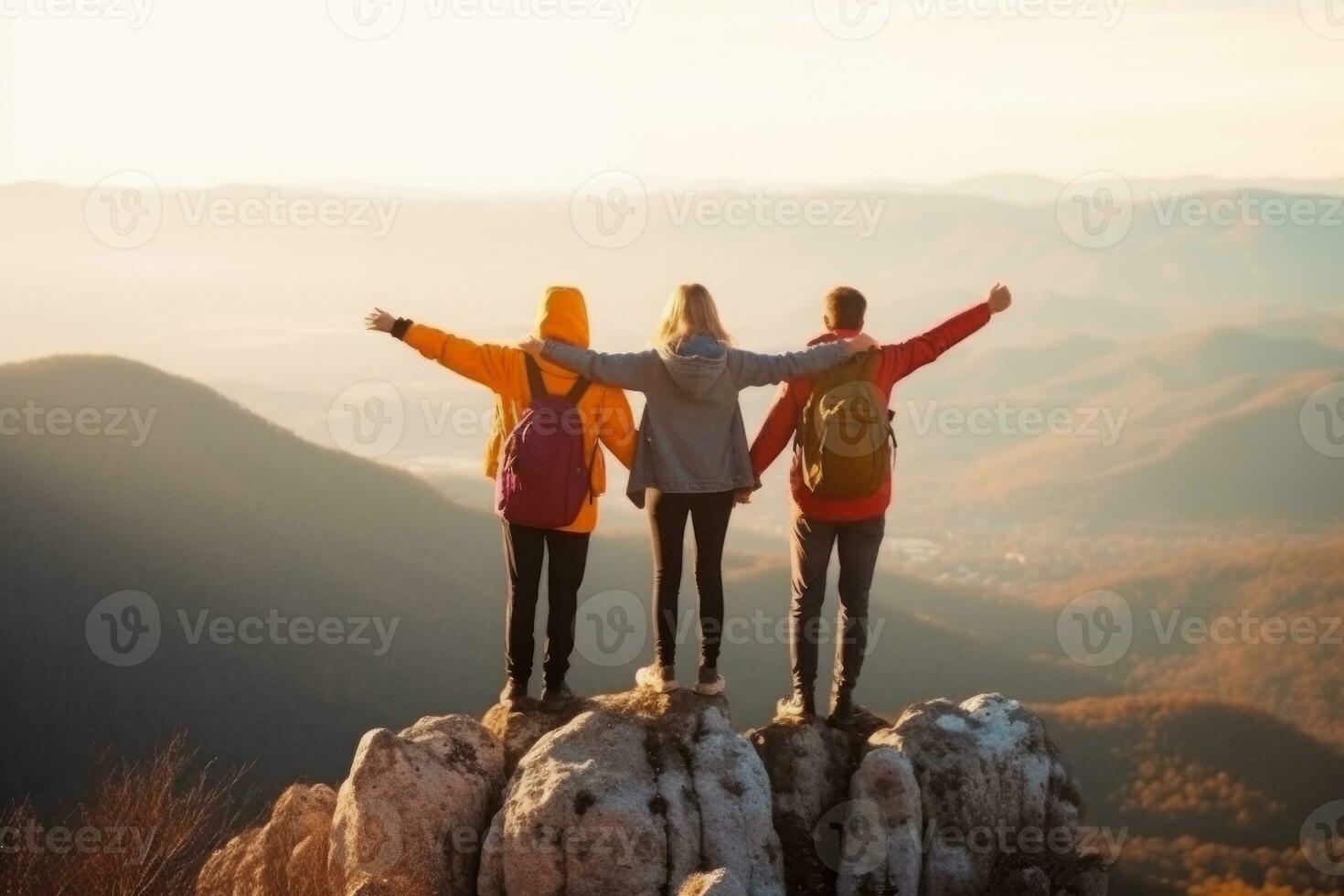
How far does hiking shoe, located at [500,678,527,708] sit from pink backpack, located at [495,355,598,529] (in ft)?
7.95

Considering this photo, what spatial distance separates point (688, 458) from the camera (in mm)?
14133

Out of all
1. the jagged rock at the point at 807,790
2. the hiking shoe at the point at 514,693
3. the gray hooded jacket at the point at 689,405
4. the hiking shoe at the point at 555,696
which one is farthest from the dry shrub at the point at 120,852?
the gray hooded jacket at the point at 689,405

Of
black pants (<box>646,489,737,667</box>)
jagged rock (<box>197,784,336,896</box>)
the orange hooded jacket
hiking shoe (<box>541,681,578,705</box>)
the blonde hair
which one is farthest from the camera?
hiking shoe (<box>541,681,578,705</box>)

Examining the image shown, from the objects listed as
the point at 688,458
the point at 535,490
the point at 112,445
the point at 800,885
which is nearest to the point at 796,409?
the point at 688,458

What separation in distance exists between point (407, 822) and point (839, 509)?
222 inches

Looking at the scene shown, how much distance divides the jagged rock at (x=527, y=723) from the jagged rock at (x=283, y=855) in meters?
2.26

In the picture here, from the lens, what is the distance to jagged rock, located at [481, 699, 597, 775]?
15664 mm

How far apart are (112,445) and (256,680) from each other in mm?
34614

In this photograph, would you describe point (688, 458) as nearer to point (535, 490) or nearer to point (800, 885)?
point (535, 490)

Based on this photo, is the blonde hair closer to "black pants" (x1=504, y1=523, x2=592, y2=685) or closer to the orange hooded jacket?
the orange hooded jacket

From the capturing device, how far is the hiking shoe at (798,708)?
52.4 feet

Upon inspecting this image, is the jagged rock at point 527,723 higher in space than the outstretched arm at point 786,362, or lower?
lower

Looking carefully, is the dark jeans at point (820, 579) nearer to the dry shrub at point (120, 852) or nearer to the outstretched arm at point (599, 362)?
the outstretched arm at point (599, 362)

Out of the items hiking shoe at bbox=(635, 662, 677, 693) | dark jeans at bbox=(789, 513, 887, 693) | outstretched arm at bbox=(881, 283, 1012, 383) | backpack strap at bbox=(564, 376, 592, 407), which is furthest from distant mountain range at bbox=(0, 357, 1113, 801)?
outstretched arm at bbox=(881, 283, 1012, 383)
